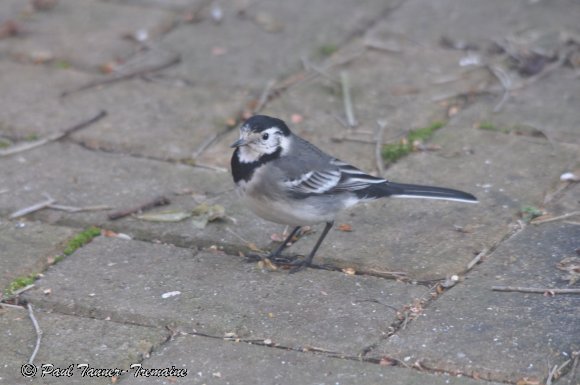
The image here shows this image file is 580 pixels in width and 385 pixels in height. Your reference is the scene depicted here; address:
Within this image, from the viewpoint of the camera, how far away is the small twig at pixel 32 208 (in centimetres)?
522

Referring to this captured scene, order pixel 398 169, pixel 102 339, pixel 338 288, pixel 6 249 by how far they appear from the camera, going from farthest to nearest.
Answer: pixel 398 169 < pixel 6 249 < pixel 338 288 < pixel 102 339

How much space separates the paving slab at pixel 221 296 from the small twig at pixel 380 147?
1150mm

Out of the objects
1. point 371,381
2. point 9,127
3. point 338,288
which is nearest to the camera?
point 371,381

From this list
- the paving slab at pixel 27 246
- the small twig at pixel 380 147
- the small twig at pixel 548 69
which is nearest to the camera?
the paving slab at pixel 27 246

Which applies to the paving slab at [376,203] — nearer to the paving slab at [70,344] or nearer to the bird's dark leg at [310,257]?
the bird's dark leg at [310,257]

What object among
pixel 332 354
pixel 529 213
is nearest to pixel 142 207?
pixel 332 354

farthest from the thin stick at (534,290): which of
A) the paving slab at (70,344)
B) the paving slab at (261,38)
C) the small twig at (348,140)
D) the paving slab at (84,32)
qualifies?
the paving slab at (84,32)

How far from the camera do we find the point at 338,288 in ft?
15.0

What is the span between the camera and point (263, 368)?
3904 millimetres

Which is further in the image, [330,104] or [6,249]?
[330,104]

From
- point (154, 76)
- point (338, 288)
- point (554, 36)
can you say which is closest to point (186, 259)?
point (338, 288)

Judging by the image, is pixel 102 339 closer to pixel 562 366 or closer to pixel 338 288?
pixel 338 288

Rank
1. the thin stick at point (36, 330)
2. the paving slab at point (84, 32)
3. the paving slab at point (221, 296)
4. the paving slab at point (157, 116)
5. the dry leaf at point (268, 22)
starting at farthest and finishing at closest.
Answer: the dry leaf at point (268, 22) → the paving slab at point (84, 32) → the paving slab at point (157, 116) → the paving slab at point (221, 296) → the thin stick at point (36, 330)

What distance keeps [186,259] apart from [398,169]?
145cm
